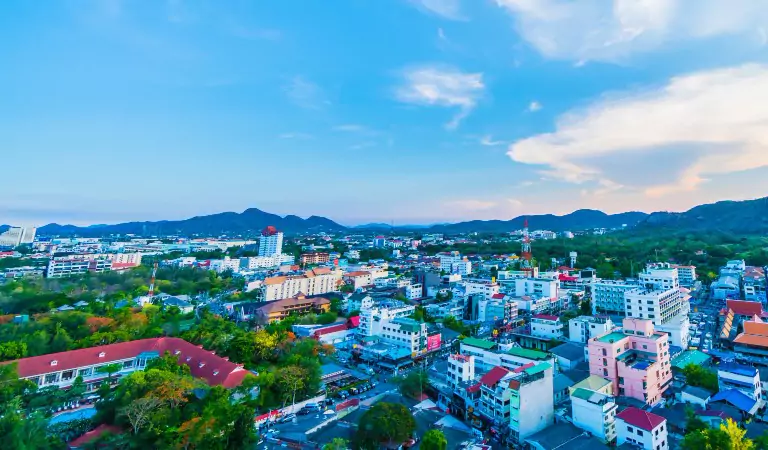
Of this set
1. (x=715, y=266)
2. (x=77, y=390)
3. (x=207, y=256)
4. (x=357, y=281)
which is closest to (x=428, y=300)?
(x=357, y=281)

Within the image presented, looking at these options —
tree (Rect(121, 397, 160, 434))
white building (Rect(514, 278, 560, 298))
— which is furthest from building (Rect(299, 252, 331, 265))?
tree (Rect(121, 397, 160, 434))

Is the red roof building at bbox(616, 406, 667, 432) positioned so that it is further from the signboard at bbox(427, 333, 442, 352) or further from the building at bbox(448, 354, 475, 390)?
the signboard at bbox(427, 333, 442, 352)

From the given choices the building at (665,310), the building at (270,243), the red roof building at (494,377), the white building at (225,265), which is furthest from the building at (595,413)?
the building at (270,243)

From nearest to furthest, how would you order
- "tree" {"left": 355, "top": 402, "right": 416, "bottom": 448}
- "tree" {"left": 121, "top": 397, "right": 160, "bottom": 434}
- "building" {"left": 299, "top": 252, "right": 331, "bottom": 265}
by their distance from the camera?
"tree" {"left": 355, "top": 402, "right": 416, "bottom": 448}
"tree" {"left": 121, "top": 397, "right": 160, "bottom": 434}
"building" {"left": 299, "top": 252, "right": 331, "bottom": 265}

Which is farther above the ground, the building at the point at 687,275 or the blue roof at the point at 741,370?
the building at the point at 687,275

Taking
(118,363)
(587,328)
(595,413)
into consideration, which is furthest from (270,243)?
(595,413)

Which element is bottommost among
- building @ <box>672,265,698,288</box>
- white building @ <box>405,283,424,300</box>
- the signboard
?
the signboard

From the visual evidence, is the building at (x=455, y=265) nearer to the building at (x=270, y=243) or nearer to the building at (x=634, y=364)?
the building at (x=270, y=243)
